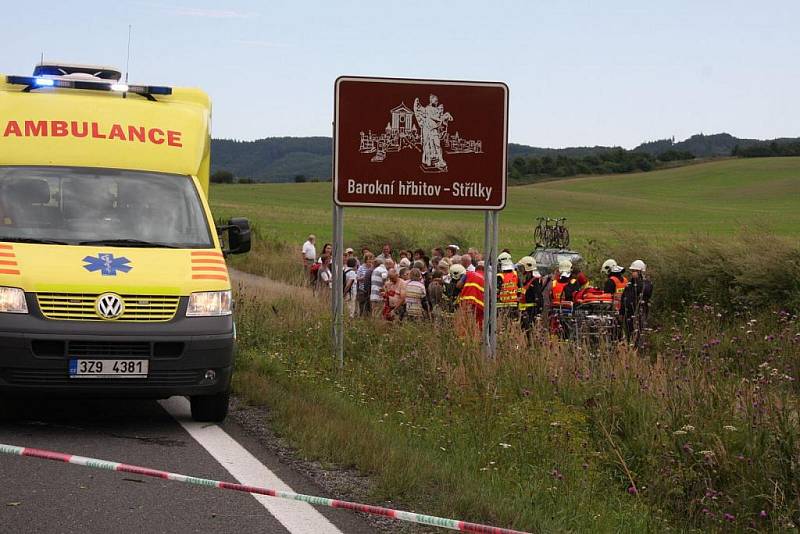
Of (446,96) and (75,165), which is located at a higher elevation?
(446,96)

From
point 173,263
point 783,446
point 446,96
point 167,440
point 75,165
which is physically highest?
point 446,96

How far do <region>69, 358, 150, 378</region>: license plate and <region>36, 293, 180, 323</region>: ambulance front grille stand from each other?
0.30 m

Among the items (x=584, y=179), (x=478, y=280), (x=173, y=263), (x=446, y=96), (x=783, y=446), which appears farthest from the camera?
(x=584, y=179)

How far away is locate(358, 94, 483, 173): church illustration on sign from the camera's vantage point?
38.9 ft

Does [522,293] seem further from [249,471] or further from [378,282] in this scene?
[249,471]

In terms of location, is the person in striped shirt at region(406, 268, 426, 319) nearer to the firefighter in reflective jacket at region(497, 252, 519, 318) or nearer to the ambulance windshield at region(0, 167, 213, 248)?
the firefighter in reflective jacket at region(497, 252, 519, 318)

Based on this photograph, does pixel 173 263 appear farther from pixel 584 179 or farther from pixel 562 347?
pixel 584 179

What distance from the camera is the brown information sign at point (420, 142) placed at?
38.8 ft

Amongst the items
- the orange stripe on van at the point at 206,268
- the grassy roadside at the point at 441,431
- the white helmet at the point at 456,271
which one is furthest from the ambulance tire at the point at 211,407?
the white helmet at the point at 456,271

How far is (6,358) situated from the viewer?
8.41m

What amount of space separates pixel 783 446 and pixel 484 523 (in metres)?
1.78

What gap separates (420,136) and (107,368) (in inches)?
176

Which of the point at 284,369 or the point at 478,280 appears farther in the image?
the point at 478,280

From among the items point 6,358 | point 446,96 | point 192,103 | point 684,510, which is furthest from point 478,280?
point 684,510
